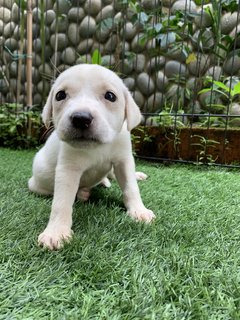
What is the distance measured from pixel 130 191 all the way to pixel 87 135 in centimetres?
39

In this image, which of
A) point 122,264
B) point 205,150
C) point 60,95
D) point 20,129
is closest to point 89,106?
→ point 60,95

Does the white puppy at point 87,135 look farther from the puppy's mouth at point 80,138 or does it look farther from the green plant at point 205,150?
the green plant at point 205,150

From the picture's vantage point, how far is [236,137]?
2.74 m

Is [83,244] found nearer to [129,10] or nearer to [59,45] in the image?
[129,10]

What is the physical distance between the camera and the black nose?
1045 mm

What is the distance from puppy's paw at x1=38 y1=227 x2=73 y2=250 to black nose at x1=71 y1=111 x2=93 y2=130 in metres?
0.33

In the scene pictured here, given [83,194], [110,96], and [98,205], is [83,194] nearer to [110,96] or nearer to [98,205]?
[98,205]

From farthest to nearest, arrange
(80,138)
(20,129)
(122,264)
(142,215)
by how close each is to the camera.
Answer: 1. (20,129)
2. (142,215)
3. (80,138)
4. (122,264)

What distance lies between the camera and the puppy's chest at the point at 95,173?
54.5 inches

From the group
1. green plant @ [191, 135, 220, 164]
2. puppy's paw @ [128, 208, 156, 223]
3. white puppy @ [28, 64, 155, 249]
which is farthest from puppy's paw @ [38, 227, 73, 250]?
green plant @ [191, 135, 220, 164]

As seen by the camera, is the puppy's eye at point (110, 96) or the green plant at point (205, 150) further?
the green plant at point (205, 150)

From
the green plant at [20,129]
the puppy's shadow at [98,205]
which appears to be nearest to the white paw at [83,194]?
the puppy's shadow at [98,205]

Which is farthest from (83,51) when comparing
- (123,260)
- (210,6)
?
(123,260)

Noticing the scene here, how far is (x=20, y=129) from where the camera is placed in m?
3.72
